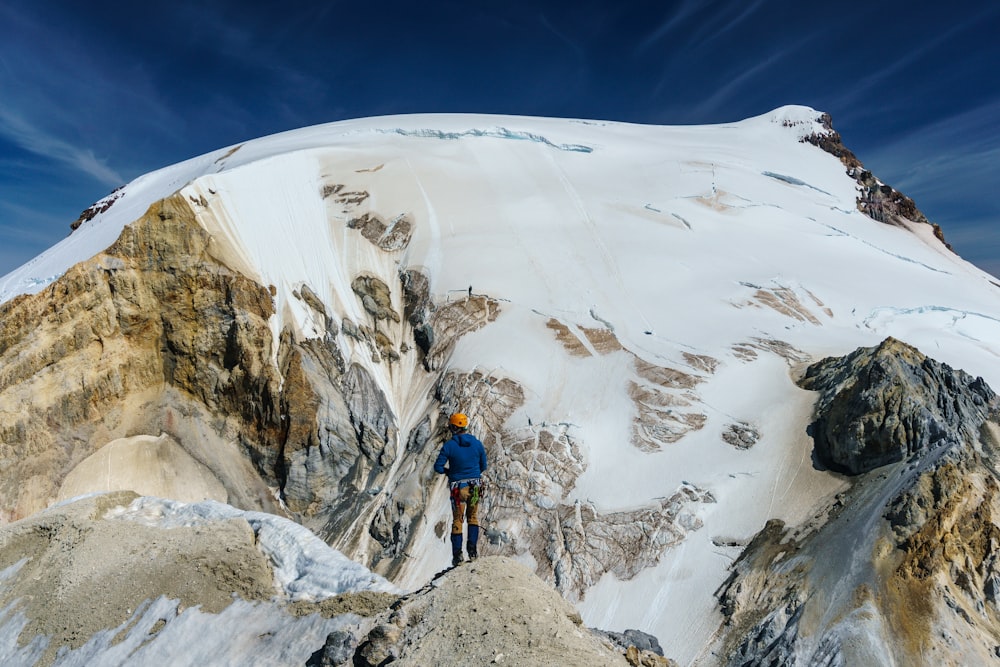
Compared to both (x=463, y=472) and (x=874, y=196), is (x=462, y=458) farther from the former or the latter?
(x=874, y=196)

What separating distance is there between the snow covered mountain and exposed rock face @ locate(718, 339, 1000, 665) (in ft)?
0.30

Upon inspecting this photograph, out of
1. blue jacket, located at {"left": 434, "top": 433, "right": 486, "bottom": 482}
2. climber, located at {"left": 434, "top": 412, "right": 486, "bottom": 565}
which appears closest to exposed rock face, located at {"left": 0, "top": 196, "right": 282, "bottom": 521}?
climber, located at {"left": 434, "top": 412, "right": 486, "bottom": 565}

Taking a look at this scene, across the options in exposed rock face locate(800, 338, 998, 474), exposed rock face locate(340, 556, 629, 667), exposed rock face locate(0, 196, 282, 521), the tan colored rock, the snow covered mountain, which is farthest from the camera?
exposed rock face locate(0, 196, 282, 521)

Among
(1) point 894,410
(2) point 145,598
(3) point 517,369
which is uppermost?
(3) point 517,369

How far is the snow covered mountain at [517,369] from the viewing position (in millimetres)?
15203

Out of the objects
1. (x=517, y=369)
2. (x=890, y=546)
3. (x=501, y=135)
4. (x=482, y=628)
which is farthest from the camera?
(x=501, y=135)

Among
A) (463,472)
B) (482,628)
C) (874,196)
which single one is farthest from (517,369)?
(874,196)

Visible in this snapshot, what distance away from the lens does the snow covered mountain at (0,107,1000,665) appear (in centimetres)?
1520

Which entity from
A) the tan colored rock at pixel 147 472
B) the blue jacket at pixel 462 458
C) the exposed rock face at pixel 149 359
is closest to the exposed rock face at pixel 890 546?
the blue jacket at pixel 462 458

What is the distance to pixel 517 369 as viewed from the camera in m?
21.4

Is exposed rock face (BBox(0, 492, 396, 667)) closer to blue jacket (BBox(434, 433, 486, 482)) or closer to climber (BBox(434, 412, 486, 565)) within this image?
climber (BBox(434, 412, 486, 565))

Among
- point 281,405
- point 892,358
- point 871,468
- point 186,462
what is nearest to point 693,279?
point 892,358

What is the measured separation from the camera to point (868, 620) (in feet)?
36.4

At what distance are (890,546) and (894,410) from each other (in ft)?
13.1
